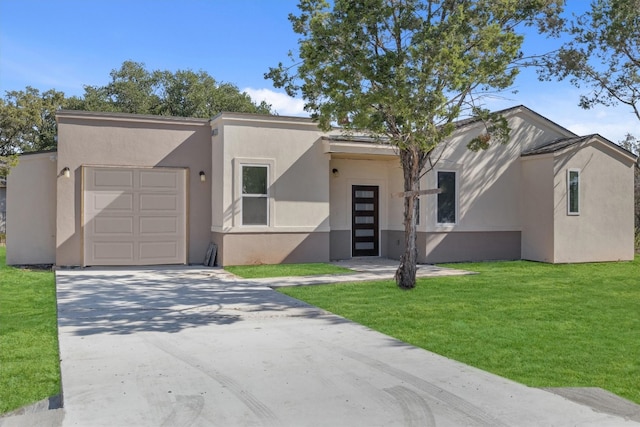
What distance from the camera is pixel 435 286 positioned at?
10445mm

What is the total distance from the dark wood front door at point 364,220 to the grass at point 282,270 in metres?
2.14

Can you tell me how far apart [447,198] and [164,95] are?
84.4ft

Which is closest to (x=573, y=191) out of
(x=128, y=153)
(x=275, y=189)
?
(x=275, y=189)

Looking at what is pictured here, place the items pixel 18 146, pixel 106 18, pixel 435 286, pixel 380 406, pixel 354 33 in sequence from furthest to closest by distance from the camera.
A: pixel 18 146 → pixel 106 18 → pixel 435 286 → pixel 354 33 → pixel 380 406

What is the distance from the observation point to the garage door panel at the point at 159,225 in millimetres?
14086

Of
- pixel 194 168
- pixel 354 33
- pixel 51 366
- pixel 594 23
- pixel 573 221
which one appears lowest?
pixel 51 366

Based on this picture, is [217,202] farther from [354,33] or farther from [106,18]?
[354,33]

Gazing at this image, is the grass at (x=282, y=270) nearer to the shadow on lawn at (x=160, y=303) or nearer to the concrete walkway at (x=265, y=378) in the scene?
the shadow on lawn at (x=160, y=303)

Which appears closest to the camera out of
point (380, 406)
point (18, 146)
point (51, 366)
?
point (380, 406)

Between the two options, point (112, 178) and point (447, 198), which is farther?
point (447, 198)

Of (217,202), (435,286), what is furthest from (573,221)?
(217,202)

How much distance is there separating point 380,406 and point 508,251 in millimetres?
12618

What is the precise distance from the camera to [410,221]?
10180 millimetres

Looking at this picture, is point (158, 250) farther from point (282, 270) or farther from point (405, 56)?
point (405, 56)
